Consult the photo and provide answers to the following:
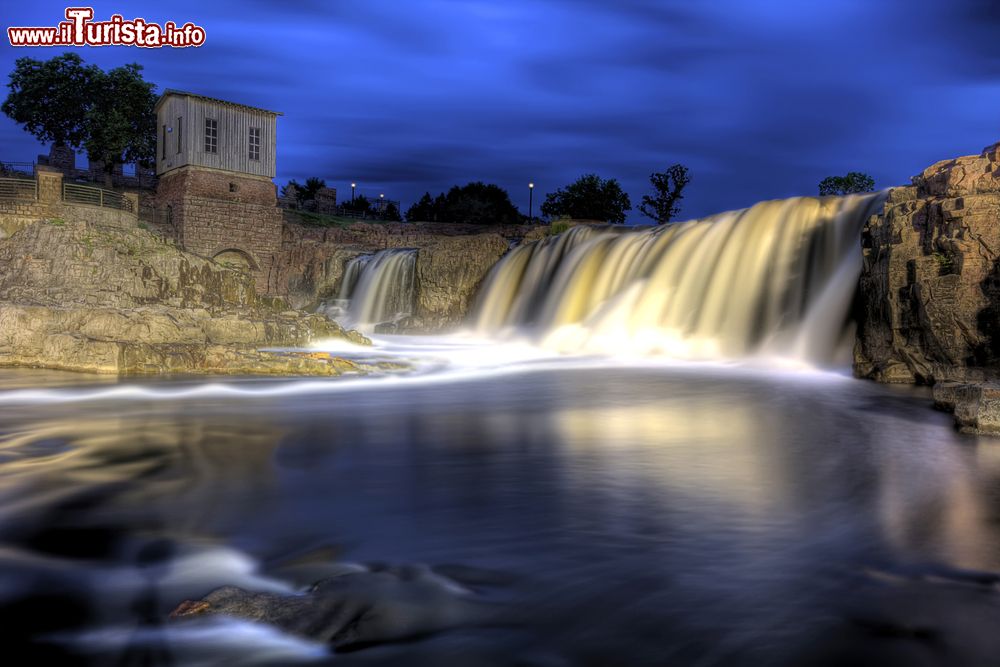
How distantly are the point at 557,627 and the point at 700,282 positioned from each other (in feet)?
38.9

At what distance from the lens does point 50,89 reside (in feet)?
127

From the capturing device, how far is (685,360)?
1226cm

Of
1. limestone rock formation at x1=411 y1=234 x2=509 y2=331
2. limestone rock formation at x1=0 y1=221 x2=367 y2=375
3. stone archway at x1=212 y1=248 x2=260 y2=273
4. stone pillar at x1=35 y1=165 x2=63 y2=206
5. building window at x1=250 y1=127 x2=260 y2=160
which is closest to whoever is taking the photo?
limestone rock formation at x1=0 y1=221 x2=367 y2=375

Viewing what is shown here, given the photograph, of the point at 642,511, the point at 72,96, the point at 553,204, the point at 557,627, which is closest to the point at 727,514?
the point at 642,511

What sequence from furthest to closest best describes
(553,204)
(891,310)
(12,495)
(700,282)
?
(553,204) → (700,282) → (891,310) → (12,495)

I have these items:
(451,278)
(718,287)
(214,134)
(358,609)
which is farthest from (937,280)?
(214,134)

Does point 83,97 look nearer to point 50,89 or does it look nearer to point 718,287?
point 50,89

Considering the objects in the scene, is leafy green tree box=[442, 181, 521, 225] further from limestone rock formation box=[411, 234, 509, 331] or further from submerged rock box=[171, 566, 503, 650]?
submerged rock box=[171, 566, 503, 650]

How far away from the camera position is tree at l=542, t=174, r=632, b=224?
5084cm

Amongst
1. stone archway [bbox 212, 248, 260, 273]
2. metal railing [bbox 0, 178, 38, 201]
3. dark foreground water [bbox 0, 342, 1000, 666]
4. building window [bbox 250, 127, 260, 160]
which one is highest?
building window [bbox 250, 127, 260, 160]

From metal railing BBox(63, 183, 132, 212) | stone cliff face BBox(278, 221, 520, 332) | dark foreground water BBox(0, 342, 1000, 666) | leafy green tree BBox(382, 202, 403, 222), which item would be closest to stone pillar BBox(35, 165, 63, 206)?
metal railing BBox(63, 183, 132, 212)

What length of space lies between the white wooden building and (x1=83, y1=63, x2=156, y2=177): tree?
7587mm

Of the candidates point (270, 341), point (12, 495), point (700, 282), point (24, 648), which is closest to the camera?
point (24, 648)

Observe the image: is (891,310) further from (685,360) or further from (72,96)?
(72,96)
